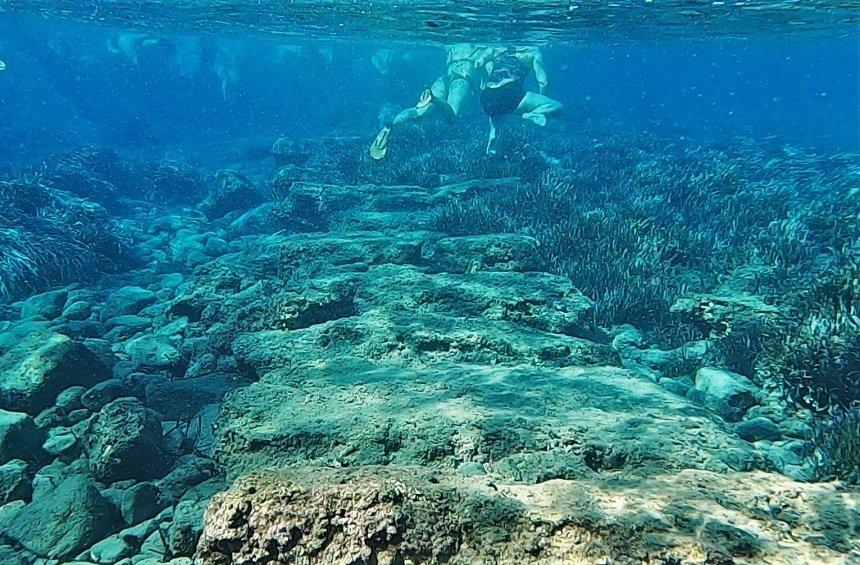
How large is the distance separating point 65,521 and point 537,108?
16.7 metres

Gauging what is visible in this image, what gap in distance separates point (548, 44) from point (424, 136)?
23930 mm

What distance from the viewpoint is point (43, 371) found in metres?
5.35

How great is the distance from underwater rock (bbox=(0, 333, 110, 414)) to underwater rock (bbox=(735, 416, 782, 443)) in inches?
269

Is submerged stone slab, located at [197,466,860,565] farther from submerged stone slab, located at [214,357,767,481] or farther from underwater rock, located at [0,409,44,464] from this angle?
underwater rock, located at [0,409,44,464]

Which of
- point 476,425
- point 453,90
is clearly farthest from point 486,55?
point 476,425

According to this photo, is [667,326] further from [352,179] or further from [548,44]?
[548,44]

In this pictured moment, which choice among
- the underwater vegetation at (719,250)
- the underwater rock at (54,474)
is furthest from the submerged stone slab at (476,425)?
the underwater vegetation at (719,250)

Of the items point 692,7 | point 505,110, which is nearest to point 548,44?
point 692,7

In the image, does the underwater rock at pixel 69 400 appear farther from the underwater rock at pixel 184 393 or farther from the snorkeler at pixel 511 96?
the snorkeler at pixel 511 96

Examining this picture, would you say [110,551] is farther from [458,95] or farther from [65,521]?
[458,95]

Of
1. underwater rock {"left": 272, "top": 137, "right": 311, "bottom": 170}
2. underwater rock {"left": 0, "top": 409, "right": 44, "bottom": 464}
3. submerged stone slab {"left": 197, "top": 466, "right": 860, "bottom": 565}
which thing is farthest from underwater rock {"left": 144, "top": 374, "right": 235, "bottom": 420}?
underwater rock {"left": 272, "top": 137, "right": 311, "bottom": 170}

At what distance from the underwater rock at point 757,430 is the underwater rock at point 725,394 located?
11.1 inches

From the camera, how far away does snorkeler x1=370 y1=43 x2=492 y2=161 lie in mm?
18578

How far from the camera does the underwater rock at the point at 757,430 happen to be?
486cm
